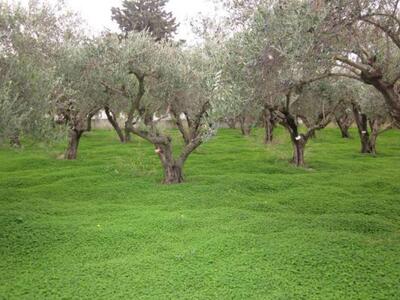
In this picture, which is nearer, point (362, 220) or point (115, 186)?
point (362, 220)

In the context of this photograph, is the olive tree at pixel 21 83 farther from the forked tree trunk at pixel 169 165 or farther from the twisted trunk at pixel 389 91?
the twisted trunk at pixel 389 91

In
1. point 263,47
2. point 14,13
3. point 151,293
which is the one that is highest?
point 14,13

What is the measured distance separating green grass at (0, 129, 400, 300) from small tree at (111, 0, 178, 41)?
36145 mm

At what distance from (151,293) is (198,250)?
2.23 meters

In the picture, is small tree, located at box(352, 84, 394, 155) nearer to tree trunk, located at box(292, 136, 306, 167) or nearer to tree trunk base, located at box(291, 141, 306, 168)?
tree trunk, located at box(292, 136, 306, 167)

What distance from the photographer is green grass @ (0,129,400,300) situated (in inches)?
331

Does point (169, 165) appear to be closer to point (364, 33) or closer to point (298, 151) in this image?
point (298, 151)

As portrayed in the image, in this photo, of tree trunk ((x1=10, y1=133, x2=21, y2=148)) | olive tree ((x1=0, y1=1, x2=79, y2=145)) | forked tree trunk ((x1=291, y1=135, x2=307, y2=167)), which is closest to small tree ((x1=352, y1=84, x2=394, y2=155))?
forked tree trunk ((x1=291, y1=135, x2=307, y2=167))

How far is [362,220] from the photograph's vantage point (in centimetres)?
1226

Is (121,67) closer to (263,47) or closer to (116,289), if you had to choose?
(263,47)

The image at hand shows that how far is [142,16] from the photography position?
53.2 metres

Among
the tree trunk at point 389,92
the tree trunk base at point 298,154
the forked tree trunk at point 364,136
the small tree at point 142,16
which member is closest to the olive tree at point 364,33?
the tree trunk at point 389,92

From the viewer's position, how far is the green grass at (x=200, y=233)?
27.6 ft

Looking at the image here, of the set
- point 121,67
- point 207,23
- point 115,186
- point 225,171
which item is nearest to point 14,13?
point 121,67
